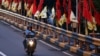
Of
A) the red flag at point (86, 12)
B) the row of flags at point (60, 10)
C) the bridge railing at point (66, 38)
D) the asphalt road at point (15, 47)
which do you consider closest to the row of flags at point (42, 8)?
the row of flags at point (60, 10)

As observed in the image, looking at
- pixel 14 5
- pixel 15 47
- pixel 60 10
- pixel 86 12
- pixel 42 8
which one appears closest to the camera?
pixel 86 12

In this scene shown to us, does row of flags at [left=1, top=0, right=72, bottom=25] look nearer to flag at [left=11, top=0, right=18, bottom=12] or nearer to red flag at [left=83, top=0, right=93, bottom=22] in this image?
flag at [left=11, top=0, right=18, bottom=12]

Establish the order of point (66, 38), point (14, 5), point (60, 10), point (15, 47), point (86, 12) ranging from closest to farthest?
point (86, 12) → point (15, 47) → point (66, 38) → point (60, 10) → point (14, 5)

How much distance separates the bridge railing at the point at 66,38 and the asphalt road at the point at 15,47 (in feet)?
2.33

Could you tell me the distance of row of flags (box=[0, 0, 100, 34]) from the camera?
19.2 meters

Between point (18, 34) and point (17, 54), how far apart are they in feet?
25.9

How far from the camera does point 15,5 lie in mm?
33938

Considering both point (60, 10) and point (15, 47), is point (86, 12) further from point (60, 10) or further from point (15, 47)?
point (60, 10)

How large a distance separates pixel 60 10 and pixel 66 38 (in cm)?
331

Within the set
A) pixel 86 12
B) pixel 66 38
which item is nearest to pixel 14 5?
pixel 66 38

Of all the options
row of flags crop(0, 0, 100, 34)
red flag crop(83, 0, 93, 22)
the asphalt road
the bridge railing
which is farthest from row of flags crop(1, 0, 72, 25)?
red flag crop(83, 0, 93, 22)

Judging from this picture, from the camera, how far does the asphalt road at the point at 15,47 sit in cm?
1858

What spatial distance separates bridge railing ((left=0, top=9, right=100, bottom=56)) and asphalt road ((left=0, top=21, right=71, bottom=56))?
0.71 meters

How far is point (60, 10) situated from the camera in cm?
2483
